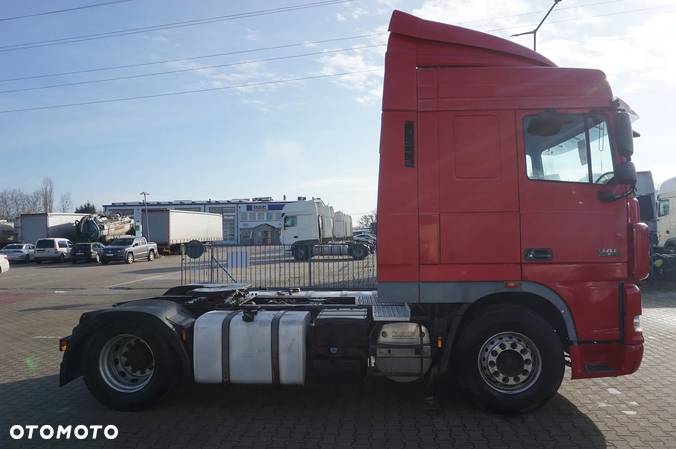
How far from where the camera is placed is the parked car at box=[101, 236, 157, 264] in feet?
111

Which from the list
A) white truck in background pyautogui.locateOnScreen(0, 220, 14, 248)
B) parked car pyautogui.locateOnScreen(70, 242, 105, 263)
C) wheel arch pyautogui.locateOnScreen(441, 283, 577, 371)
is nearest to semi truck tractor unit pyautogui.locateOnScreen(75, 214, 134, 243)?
parked car pyautogui.locateOnScreen(70, 242, 105, 263)

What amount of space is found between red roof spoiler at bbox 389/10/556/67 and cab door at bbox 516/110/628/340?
791mm

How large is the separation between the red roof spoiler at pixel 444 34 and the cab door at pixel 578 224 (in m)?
0.79

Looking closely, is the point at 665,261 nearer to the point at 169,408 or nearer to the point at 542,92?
the point at 542,92

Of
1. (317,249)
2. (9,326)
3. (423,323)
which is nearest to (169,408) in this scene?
(423,323)

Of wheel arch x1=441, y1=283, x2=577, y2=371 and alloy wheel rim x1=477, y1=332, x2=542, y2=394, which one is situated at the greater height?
wheel arch x1=441, y1=283, x2=577, y2=371

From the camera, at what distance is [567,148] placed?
4961 mm

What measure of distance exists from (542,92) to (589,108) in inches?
19.5

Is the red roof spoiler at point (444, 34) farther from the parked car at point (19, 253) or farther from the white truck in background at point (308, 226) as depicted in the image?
the parked car at point (19, 253)

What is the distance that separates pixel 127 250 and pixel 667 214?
31964mm

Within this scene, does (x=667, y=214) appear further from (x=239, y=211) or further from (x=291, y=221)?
(x=239, y=211)

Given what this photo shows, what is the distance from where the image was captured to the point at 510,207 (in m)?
4.88

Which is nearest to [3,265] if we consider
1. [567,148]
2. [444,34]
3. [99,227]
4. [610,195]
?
[99,227]

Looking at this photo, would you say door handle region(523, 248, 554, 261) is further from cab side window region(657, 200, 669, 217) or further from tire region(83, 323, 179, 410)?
cab side window region(657, 200, 669, 217)
